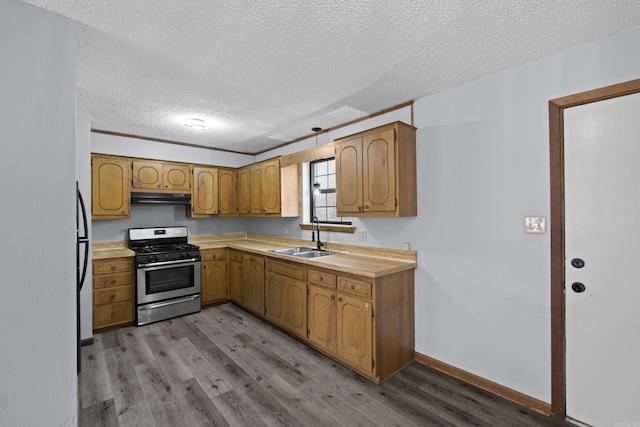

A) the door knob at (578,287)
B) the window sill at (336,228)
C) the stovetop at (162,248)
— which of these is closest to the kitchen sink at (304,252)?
the window sill at (336,228)

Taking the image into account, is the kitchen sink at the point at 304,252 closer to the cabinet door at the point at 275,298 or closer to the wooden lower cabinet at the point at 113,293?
Result: the cabinet door at the point at 275,298

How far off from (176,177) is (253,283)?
2.05 metres

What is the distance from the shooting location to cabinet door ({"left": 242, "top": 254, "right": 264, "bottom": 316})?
3.79 m

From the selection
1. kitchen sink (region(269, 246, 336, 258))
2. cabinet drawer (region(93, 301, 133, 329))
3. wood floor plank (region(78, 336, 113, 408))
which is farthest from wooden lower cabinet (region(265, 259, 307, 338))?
cabinet drawer (region(93, 301, 133, 329))

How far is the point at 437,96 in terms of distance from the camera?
8.79 ft

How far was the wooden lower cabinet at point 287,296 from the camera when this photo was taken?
10.2ft

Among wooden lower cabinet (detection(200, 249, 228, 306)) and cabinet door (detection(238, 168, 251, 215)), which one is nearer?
wooden lower cabinet (detection(200, 249, 228, 306))

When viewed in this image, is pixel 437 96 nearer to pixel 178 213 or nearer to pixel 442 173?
pixel 442 173

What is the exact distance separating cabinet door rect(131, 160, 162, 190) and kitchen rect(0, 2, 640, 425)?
0.88 m

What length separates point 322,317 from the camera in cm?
285

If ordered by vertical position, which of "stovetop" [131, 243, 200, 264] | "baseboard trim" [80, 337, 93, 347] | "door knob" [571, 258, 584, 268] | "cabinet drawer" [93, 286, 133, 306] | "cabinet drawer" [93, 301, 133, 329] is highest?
"door knob" [571, 258, 584, 268]

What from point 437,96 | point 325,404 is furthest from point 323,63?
point 325,404

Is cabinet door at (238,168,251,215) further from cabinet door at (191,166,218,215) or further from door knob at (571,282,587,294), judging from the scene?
door knob at (571,282,587,294)

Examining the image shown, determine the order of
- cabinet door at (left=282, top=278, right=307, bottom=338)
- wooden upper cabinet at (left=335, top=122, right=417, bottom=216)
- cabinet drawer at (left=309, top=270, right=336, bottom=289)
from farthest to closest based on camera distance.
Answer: cabinet door at (left=282, top=278, right=307, bottom=338) → cabinet drawer at (left=309, top=270, right=336, bottom=289) → wooden upper cabinet at (left=335, top=122, right=417, bottom=216)
